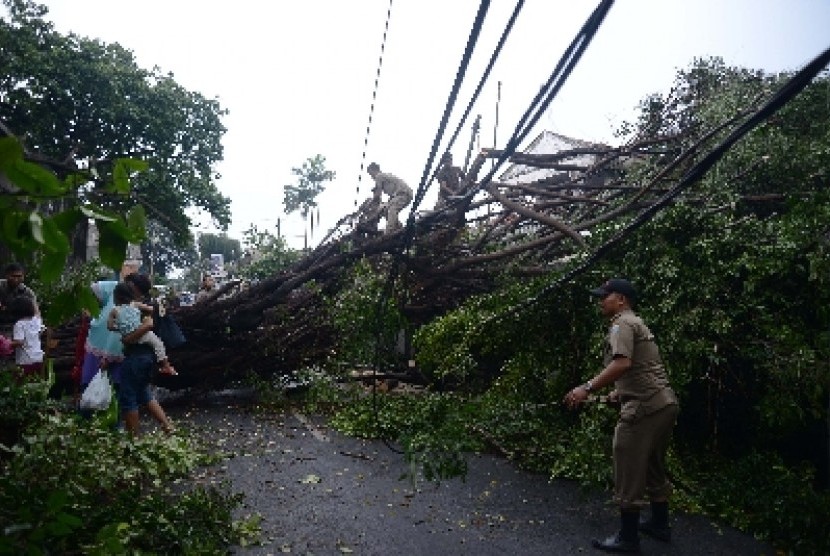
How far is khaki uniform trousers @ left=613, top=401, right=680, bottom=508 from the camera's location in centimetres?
388

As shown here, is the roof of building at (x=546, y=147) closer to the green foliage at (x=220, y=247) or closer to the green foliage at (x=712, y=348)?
the green foliage at (x=712, y=348)

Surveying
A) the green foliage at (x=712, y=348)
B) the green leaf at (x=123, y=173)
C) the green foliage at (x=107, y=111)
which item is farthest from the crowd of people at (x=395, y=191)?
the green foliage at (x=107, y=111)

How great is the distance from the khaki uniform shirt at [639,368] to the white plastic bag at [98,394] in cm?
441

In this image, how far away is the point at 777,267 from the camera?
4.81 m

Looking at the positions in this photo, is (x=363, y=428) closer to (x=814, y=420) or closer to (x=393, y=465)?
(x=393, y=465)

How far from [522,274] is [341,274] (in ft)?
8.28

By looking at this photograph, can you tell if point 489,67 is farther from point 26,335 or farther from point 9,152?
point 26,335

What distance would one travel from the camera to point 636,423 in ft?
13.0

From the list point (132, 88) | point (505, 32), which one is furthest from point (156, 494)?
point (132, 88)

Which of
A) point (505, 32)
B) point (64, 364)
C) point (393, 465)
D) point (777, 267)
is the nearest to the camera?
point (505, 32)

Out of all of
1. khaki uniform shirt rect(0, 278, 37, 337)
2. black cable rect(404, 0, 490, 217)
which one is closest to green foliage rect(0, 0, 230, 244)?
khaki uniform shirt rect(0, 278, 37, 337)

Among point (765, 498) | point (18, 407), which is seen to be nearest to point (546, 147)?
point (765, 498)

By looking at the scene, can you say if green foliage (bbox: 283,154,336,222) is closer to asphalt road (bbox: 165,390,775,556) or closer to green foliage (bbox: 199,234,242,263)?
green foliage (bbox: 199,234,242,263)

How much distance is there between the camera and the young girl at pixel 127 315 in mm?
5297
